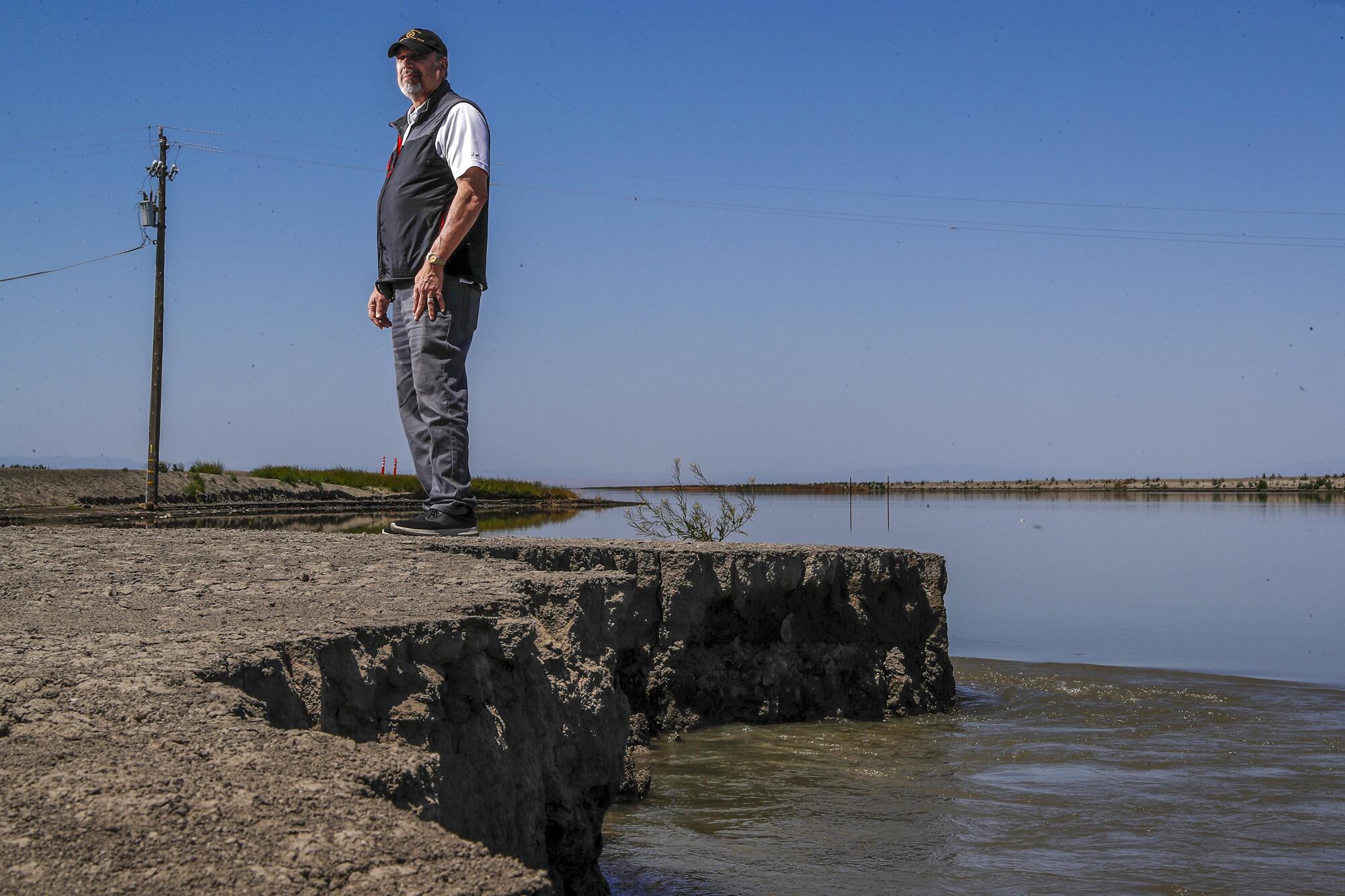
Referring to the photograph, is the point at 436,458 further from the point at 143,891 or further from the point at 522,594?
the point at 143,891

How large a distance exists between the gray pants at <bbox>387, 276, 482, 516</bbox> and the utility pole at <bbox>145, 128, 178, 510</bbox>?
57.1 feet

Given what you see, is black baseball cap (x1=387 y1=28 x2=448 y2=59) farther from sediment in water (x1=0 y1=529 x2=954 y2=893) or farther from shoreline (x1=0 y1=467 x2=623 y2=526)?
shoreline (x1=0 y1=467 x2=623 y2=526)

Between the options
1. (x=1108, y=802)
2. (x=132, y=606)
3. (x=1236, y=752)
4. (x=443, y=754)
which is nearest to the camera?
(x=443, y=754)

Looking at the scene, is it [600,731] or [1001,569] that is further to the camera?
[1001,569]

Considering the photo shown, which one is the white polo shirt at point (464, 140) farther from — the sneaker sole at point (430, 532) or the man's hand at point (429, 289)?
the sneaker sole at point (430, 532)

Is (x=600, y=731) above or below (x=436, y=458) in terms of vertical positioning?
below

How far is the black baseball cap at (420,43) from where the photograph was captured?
18.9 feet

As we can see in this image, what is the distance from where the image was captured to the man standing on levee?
5461 millimetres

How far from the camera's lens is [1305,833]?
4590 mm

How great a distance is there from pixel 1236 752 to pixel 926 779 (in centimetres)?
190

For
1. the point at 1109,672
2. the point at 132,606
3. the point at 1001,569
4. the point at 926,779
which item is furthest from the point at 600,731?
the point at 1001,569

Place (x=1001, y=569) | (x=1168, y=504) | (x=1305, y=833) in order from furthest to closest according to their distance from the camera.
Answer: (x=1168, y=504) < (x=1001, y=569) < (x=1305, y=833)

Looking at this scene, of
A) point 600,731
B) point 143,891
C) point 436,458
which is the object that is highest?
point 436,458

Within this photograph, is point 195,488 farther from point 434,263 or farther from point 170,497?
point 434,263
